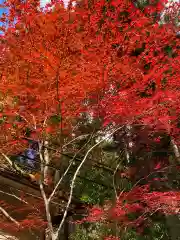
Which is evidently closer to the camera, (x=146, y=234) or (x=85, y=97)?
(x=85, y=97)

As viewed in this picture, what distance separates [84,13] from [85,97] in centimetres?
698

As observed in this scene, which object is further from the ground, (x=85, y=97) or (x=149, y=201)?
(x=85, y=97)

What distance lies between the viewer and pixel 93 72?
10.4 m

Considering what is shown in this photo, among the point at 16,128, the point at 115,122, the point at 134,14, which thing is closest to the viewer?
the point at 16,128

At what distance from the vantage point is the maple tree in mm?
9766

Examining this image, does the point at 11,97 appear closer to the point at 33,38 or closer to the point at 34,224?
the point at 33,38

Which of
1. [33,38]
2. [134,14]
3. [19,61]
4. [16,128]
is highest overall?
[134,14]

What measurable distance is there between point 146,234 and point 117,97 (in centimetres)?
697

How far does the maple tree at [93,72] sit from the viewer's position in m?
9.77

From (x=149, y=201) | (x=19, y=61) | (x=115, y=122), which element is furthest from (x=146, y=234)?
(x=19, y=61)

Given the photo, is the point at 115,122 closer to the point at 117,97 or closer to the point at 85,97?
the point at 117,97

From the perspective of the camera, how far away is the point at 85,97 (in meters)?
10.3

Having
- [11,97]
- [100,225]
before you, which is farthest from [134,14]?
[100,225]

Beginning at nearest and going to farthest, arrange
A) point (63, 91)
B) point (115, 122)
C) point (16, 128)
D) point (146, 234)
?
point (63, 91)
point (16, 128)
point (115, 122)
point (146, 234)
